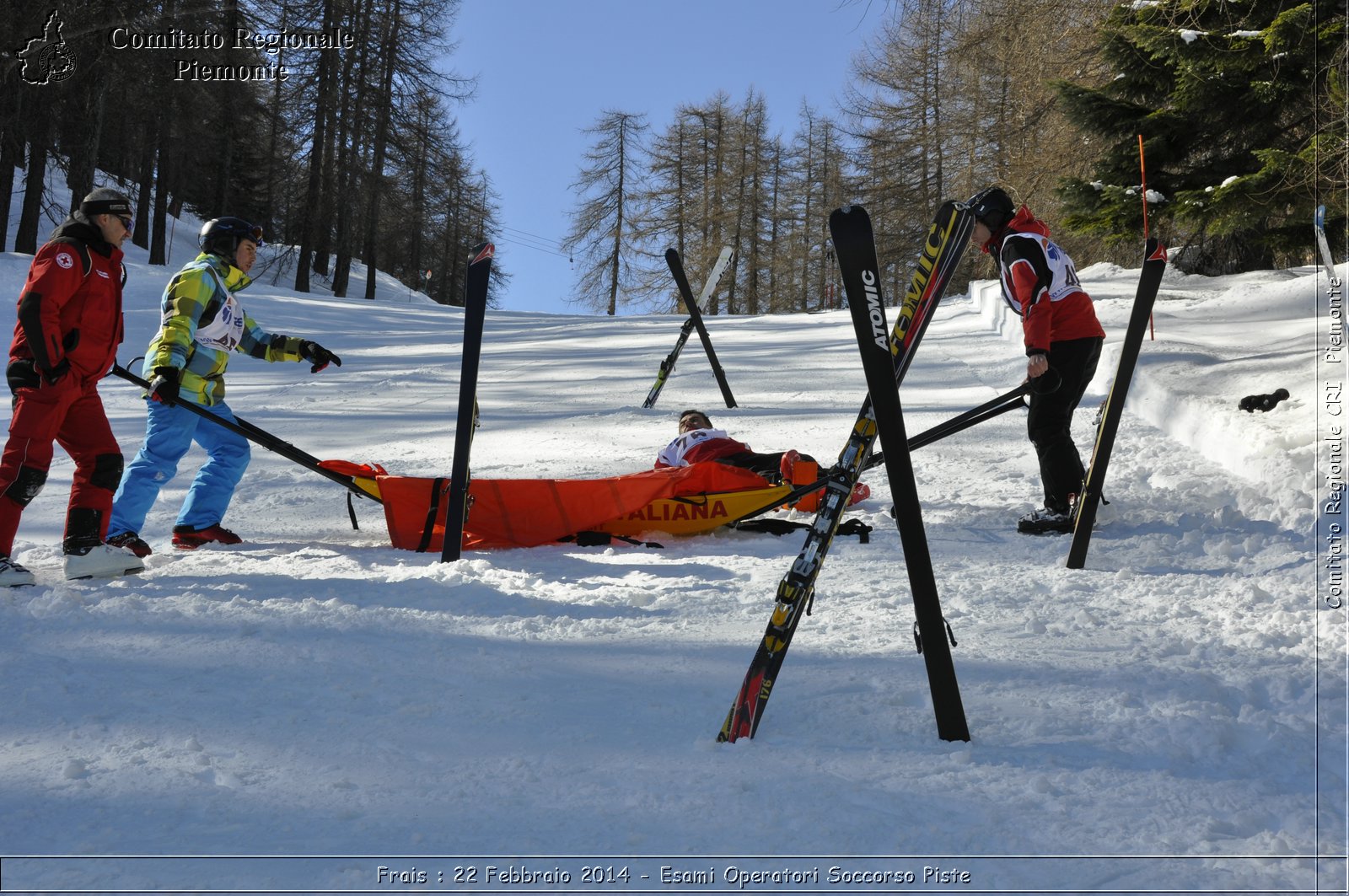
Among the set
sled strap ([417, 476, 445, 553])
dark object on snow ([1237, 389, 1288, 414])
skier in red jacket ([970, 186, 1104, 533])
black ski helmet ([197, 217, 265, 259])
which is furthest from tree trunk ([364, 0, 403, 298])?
dark object on snow ([1237, 389, 1288, 414])

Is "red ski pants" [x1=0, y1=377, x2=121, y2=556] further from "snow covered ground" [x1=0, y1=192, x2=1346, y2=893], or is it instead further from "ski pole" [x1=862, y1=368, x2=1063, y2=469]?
"ski pole" [x1=862, y1=368, x2=1063, y2=469]

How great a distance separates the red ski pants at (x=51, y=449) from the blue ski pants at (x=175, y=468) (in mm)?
409

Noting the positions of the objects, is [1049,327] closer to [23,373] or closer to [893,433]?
[893,433]

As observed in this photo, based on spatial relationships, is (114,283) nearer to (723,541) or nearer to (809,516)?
(723,541)

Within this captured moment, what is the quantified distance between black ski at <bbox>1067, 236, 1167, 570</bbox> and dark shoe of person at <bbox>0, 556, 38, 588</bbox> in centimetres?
484

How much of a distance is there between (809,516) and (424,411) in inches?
212

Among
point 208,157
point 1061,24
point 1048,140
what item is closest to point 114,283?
point 1061,24

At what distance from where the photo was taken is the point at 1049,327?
507 centimetres

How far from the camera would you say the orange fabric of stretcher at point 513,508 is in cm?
526

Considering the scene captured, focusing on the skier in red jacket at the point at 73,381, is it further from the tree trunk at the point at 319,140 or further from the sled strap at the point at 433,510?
the tree trunk at the point at 319,140

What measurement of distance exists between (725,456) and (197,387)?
3.17 meters

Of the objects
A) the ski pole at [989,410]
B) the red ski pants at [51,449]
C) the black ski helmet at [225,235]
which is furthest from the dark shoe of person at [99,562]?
the ski pole at [989,410]

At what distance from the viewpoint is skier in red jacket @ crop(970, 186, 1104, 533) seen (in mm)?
5164

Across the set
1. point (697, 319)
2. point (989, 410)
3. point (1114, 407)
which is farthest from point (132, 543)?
point (697, 319)
